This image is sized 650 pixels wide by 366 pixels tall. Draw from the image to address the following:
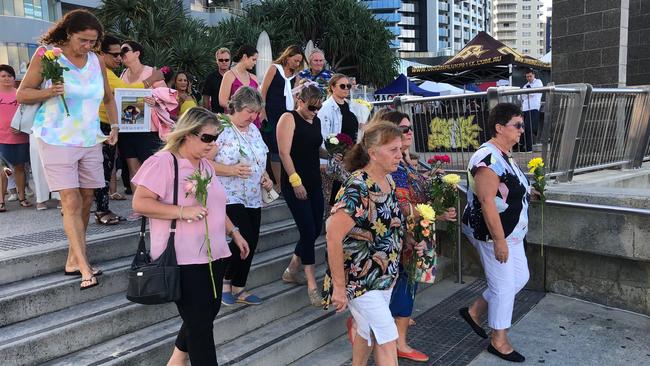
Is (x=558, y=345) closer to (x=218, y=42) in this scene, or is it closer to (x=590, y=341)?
(x=590, y=341)

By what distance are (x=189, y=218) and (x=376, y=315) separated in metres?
1.27

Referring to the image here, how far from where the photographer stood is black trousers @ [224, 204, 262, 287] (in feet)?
13.1

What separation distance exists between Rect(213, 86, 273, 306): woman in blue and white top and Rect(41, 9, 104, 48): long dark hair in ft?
3.58

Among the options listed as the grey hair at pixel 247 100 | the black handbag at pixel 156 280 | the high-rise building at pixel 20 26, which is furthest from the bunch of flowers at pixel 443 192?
the high-rise building at pixel 20 26

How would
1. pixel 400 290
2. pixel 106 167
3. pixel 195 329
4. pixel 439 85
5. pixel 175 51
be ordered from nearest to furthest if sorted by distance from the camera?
1. pixel 195 329
2. pixel 400 290
3. pixel 106 167
4. pixel 175 51
5. pixel 439 85

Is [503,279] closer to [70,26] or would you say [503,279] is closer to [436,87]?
[70,26]

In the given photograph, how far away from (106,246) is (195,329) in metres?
1.79

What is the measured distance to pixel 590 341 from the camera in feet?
14.6

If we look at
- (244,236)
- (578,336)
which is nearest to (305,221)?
(244,236)

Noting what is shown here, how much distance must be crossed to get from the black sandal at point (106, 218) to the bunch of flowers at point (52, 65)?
5.87ft

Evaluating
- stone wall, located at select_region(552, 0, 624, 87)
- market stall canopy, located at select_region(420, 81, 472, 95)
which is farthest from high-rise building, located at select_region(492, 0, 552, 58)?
stone wall, located at select_region(552, 0, 624, 87)

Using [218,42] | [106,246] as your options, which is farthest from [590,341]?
[218,42]

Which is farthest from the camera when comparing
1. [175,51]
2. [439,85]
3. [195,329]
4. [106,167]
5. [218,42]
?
[439,85]

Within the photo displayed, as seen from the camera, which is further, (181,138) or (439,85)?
(439,85)
